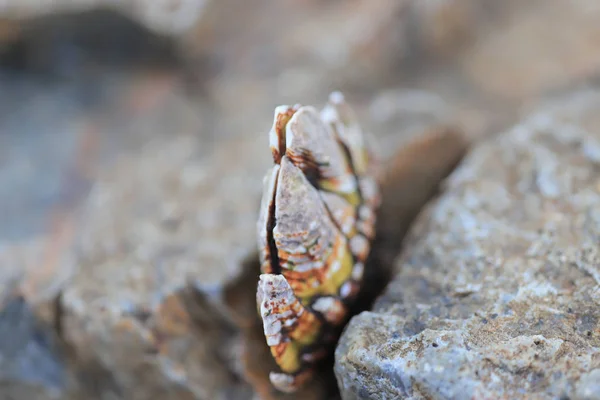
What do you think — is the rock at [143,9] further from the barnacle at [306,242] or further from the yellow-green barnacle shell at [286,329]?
the yellow-green barnacle shell at [286,329]

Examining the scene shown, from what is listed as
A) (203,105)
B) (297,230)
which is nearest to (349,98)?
(203,105)

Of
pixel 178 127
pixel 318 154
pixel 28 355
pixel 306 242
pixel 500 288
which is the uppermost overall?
pixel 178 127

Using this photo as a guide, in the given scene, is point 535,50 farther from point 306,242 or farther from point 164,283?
point 164,283

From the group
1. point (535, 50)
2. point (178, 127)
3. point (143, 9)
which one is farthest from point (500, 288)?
point (143, 9)

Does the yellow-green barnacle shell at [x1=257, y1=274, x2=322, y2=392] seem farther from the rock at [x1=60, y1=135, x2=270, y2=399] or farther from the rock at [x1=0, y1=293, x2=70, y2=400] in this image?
the rock at [x1=0, y1=293, x2=70, y2=400]

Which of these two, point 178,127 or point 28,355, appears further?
point 178,127

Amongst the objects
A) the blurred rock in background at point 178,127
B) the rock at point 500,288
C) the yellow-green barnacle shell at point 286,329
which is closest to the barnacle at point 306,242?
the yellow-green barnacle shell at point 286,329
